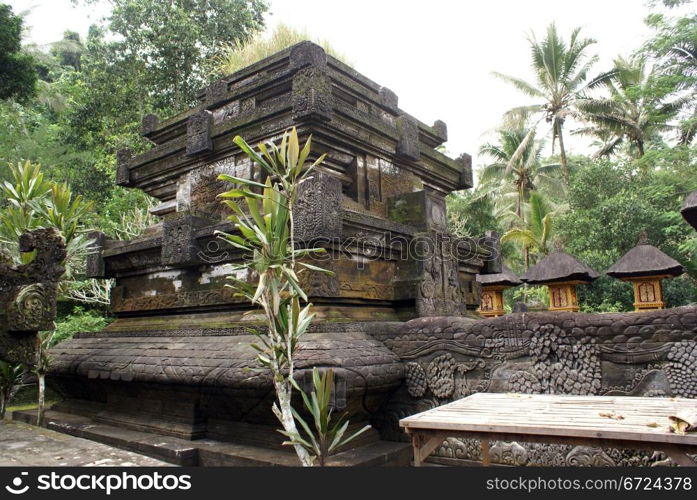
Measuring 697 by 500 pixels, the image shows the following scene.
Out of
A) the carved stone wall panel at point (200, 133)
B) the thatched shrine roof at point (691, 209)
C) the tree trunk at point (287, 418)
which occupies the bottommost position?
the tree trunk at point (287, 418)

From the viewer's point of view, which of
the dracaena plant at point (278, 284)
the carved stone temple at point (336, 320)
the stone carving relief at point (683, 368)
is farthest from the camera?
the carved stone temple at point (336, 320)

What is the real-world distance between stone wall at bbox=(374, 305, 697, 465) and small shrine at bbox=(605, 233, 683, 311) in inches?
352

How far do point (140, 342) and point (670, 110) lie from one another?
75.6ft

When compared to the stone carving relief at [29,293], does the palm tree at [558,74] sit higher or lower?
higher

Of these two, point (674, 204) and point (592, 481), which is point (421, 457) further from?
point (674, 204)

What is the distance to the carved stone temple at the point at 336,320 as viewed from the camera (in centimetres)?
419

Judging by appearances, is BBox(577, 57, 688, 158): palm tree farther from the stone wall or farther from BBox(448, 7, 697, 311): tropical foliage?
the stone wall

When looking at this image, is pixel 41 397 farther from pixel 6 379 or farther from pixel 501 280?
pixel 501 280

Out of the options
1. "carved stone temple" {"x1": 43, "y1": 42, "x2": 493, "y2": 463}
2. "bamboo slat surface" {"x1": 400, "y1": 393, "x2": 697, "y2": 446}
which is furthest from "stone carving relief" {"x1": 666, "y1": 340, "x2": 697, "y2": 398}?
"carved stone temple" {"x1": 43, "y1": 42, "x2": 493, "y2": 463}

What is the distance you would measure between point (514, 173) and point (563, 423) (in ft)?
90.3

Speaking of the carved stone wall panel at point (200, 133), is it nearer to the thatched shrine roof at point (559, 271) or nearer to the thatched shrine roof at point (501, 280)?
the thatched shrine roof at point (501, 280)

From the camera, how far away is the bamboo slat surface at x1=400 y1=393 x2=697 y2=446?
2.56 metres

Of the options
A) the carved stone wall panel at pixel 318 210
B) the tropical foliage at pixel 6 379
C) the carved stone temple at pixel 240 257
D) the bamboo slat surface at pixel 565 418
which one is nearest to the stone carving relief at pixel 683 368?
the bamboo slat surface at pixel 565 418

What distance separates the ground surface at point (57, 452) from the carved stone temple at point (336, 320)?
0.82 meters
